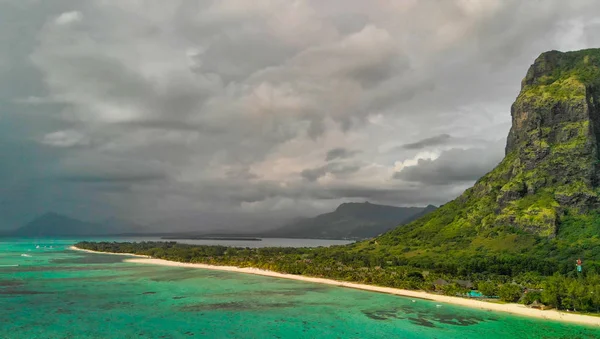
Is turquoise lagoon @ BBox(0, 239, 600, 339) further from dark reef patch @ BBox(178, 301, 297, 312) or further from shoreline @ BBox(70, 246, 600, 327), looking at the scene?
shoreline @ BBox(70, 246, 600, 327)

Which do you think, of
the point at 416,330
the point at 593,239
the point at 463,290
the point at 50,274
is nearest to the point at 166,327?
the point at 416,330

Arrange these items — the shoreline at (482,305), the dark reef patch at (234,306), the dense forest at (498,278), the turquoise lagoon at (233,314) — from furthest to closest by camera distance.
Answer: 1. the dark reef patch at (234,306)
2. the dense forest at (498,278)
3. the shoreline at (482,305)
4. the turquoise lagoon at (233,314)

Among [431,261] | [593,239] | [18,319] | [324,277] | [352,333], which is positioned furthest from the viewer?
[431,261]

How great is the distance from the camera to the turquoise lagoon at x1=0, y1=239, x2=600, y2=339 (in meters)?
86.9

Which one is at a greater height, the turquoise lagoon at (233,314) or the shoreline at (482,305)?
the shoreline at (482,305)

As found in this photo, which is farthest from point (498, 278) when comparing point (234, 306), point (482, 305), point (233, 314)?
point (233, 314)

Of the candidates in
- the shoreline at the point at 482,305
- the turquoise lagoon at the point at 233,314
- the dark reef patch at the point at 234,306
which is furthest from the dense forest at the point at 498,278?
the dark reef patch at the point at 234,306

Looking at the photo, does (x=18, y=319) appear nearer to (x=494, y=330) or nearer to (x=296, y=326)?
(x=296, y=326)

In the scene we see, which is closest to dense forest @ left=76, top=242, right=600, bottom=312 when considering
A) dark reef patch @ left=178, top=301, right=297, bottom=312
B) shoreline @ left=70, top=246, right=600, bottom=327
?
shoreline @ left=70, top=246, right=600, bottom=327

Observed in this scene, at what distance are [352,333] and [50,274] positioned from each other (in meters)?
152

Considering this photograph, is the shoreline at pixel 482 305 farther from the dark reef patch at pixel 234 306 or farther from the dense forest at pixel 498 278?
the dark reef patch at pixel 234 306

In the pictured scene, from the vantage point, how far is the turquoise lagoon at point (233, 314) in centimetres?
8694

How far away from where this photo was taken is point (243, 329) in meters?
88.9

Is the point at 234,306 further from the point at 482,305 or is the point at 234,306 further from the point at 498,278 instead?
the point at 498,278
